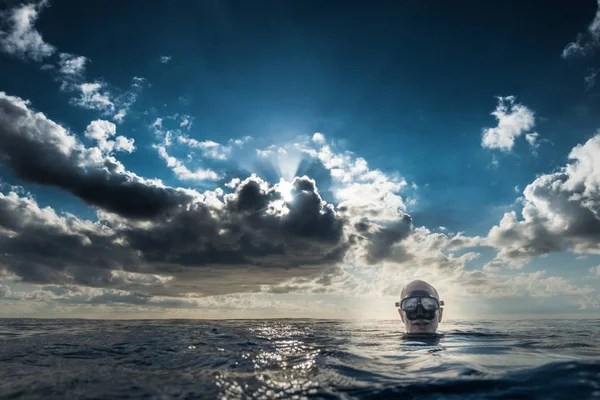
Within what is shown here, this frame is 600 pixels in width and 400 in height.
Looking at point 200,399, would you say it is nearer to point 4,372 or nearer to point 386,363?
point 386,363

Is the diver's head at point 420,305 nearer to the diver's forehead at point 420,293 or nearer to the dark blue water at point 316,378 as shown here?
the diver's forehead at point 420,293

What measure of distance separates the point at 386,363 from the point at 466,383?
3.24 meters

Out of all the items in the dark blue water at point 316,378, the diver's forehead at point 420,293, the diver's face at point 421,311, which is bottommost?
the dark blue water at point 316,378

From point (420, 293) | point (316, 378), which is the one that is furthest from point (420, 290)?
point (316, 378)

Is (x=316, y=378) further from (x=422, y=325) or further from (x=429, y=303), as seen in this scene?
(x=422, y=325)

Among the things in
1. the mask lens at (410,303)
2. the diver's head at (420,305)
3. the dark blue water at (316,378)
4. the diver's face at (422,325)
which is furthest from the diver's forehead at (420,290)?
the dark blue water at (316,378)

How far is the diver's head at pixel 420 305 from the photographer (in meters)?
15.9

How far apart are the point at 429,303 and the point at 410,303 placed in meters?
0.84

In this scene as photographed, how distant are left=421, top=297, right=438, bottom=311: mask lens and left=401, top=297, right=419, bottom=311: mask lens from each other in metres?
0.31

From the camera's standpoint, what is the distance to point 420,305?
A: 1603 centimetres

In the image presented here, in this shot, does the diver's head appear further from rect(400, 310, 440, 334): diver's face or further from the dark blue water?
the dark blue water

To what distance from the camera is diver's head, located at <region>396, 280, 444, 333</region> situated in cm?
1585

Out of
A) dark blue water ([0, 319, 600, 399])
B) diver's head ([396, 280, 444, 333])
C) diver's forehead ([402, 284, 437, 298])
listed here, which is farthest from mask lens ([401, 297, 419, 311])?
dark blue water ([0, 319, 600, 399])

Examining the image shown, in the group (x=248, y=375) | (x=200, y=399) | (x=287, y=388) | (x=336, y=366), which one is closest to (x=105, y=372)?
(x=248, y=375)
